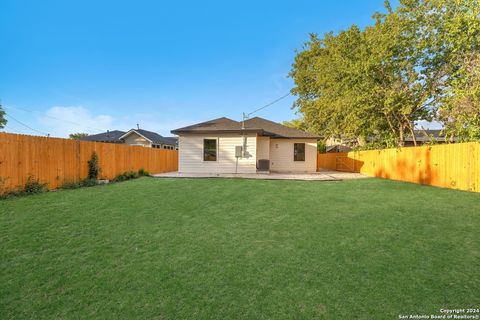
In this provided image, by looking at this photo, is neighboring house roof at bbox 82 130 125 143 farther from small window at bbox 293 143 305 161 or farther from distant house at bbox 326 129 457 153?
distant house at bbox 326 129 457 153

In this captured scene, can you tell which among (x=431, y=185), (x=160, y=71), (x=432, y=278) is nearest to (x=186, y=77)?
(x=160, y=71)

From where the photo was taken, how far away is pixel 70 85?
21172 millimetres

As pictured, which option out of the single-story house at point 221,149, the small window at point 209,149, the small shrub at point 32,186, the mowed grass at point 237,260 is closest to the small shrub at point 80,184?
the small shrub at point 32,186

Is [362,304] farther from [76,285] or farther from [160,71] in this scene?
[160,71]

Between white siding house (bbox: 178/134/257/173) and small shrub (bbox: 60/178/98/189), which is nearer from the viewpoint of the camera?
small shrub (bbox: 60/178/98/189)

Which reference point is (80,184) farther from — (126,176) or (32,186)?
(126,176)

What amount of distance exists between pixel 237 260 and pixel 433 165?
10.2m

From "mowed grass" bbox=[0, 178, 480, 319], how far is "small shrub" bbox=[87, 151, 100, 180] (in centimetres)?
395

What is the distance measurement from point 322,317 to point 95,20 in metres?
18.2

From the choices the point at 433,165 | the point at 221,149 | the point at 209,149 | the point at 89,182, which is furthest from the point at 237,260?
the point at 209,149

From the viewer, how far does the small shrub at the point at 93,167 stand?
10.2 metres

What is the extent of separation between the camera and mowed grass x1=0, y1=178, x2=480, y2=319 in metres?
2.44

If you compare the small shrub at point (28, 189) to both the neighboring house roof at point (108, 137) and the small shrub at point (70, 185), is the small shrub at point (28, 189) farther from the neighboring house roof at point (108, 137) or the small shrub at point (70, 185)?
the neighboring house roof at point (108, 137)

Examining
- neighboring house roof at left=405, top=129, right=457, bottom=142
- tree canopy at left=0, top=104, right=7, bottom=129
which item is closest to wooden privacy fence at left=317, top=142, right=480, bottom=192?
neighboring house roof at left=405, top=129, right=457, bottom=142
